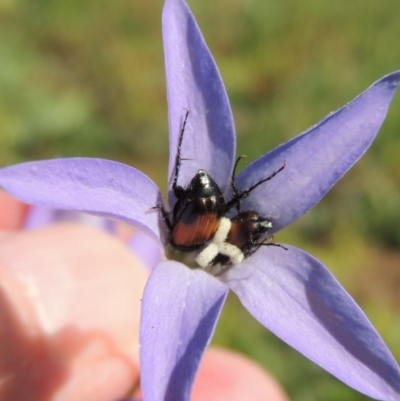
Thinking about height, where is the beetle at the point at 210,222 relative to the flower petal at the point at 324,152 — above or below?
below

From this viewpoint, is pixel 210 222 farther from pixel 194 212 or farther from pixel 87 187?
pixel 87 187

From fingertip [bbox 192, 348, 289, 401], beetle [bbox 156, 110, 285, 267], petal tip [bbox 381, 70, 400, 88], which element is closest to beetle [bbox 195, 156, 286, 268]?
beetle [bbox 156, 110, 285, 267]

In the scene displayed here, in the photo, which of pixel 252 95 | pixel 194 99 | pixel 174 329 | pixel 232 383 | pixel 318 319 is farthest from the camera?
pixel 252 95

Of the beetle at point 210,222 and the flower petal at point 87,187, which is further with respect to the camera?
the beetle at point 210,222

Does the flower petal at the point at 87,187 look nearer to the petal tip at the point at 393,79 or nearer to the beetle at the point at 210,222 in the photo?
the beetle at the point at 210,222

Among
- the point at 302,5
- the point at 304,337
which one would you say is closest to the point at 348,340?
the point at 304,337

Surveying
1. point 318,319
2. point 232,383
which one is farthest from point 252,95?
point 318,319

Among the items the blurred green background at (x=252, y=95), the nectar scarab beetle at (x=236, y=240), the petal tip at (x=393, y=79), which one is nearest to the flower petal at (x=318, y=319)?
the nectar scarab beetle at (x=236, y=240)
